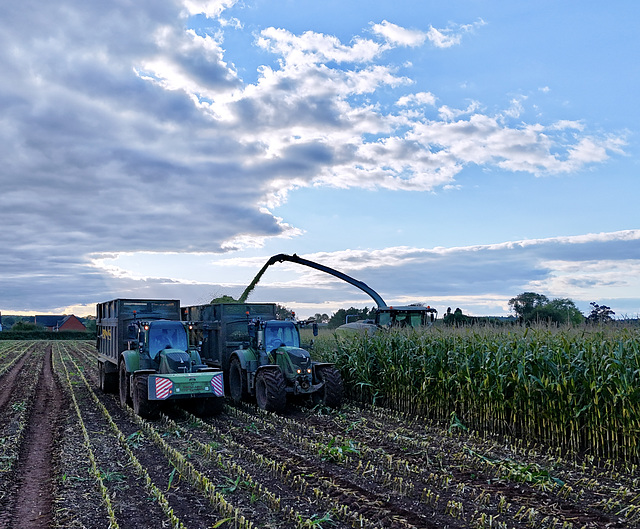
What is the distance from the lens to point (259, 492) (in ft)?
26.3

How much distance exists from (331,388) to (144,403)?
15.4 ft

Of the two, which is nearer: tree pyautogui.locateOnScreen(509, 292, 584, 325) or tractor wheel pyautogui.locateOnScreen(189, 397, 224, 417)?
tractor wheel pyautogui.locateOnScreen(189, 397, 224, 417)

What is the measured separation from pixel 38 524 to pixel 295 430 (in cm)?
598

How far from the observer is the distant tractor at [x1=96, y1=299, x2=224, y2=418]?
44.0ft

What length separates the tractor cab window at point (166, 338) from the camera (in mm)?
15094

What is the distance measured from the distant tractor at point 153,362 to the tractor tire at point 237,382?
0.97 meters

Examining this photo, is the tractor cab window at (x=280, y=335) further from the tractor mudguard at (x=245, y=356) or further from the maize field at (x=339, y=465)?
the maize field at (x=339, y=465)

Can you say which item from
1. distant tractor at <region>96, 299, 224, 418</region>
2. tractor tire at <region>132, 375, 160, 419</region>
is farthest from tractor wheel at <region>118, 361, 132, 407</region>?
tractor tire at <region>132, 375, 160, 419</region>

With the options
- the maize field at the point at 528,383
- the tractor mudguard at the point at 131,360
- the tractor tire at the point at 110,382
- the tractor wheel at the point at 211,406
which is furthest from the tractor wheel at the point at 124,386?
the maize field at the point at 528,383

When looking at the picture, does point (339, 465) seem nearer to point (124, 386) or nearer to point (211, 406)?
point (211, 406)

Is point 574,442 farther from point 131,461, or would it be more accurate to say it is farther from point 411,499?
point 131,461

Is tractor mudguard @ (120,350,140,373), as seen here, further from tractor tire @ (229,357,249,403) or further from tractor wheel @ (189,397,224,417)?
tractor tire @ (229,357,249,403)

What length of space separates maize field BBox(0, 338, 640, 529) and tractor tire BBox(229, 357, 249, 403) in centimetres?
38

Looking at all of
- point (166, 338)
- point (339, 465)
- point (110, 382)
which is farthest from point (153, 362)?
point (339, 465)
